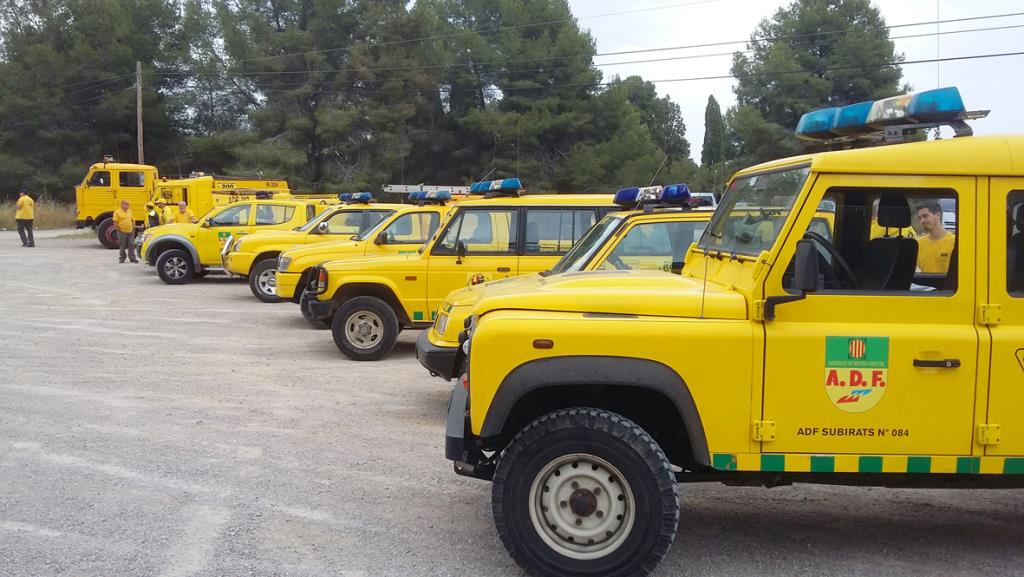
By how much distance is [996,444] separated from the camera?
4.31 metres

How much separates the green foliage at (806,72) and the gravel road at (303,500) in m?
22.0

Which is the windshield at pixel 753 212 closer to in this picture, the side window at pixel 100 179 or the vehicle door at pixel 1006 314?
the vehicle door at pixel 1006 314

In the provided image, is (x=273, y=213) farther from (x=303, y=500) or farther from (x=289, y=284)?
(x=303, y=500)

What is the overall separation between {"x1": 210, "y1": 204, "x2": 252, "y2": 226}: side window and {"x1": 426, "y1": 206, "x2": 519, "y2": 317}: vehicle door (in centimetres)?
1029

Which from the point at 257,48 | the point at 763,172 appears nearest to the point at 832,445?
the point at 763,172

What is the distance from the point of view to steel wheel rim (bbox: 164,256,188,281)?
779 inches

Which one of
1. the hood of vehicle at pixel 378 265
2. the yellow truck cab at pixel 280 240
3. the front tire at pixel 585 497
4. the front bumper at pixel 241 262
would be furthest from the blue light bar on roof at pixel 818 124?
the front bumper at pixel 241 262

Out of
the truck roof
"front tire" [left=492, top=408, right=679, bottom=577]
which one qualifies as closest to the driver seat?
the truck roof

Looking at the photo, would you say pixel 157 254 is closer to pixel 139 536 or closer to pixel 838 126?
pixel 139 536

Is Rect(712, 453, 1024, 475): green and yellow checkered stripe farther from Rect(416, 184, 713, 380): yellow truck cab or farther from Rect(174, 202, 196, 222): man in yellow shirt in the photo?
Rect(174, 202, 196, 222): man in yellow shirt

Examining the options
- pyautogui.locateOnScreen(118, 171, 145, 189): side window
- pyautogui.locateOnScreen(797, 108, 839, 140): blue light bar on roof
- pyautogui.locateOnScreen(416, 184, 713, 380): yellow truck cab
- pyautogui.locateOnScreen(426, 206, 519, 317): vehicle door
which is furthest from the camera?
pyautogui.locateOnScreen(118, 171, 145, 189): side window

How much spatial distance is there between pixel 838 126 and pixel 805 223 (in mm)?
903

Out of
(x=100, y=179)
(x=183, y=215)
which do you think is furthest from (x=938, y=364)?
(x=100, y=179)

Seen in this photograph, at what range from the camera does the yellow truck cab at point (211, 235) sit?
19703 mm
